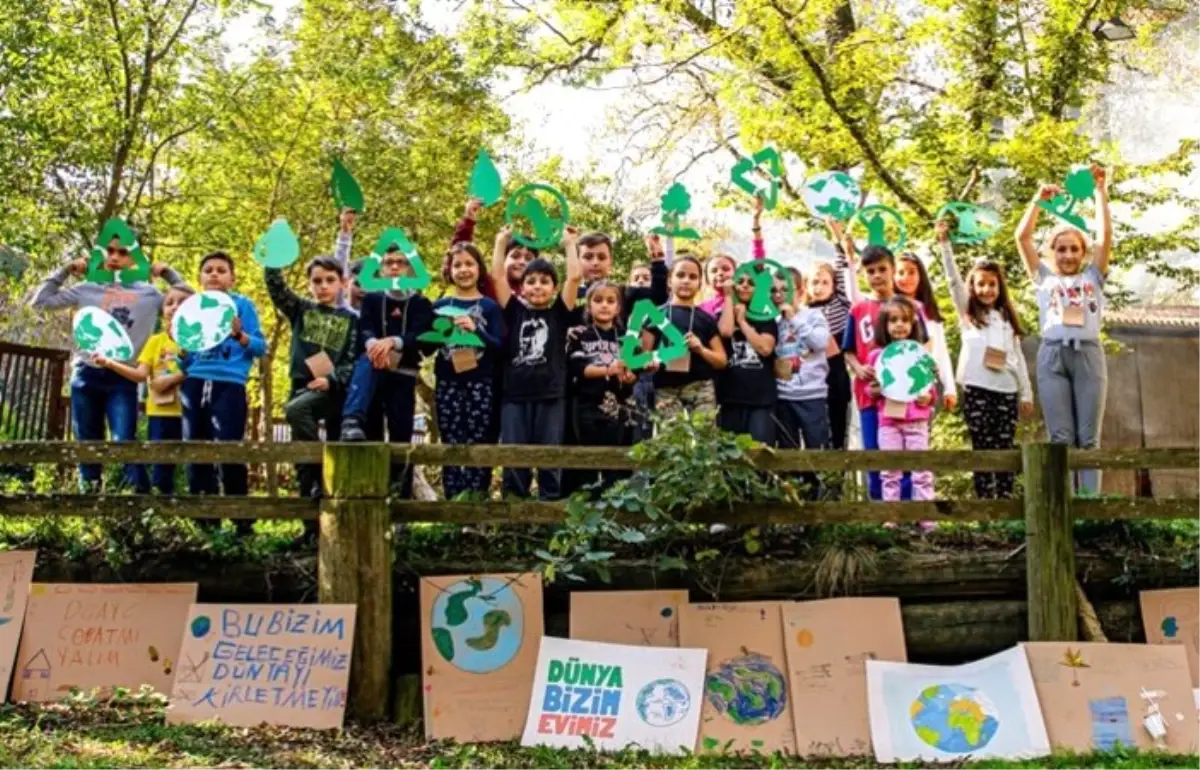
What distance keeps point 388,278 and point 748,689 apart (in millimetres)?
2814

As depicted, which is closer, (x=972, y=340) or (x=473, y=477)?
(x=473, y=477)

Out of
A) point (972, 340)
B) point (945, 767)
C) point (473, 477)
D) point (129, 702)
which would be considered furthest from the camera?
point (972, 340)

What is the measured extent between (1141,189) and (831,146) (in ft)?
9.19

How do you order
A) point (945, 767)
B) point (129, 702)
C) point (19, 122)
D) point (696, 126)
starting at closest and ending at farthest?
point (945, 767), point (129, 702), point (19, 122), point (696, 126)

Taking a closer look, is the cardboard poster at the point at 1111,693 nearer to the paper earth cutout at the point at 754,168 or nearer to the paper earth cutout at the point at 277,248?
the paper earth cutout at the point at 754,168

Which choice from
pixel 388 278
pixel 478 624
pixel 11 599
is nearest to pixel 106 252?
pixel 388 278

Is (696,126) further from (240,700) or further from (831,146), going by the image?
(240,700)

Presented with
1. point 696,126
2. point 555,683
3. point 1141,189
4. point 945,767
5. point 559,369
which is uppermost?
point 696,126

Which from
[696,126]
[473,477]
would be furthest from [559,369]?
[696,126]

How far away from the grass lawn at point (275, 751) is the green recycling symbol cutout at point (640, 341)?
6.44 feet

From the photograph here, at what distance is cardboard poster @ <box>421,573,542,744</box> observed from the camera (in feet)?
16.2

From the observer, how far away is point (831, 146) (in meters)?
9.05

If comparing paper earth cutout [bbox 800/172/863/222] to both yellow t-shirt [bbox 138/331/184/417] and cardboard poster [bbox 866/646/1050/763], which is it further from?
yellow t-shirt [bbox 138/331/184/417]

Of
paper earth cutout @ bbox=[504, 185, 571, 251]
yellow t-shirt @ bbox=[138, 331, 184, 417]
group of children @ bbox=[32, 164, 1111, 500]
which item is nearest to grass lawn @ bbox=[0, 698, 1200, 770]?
group of children @ bbox=[32, 164, 1111, 500]
